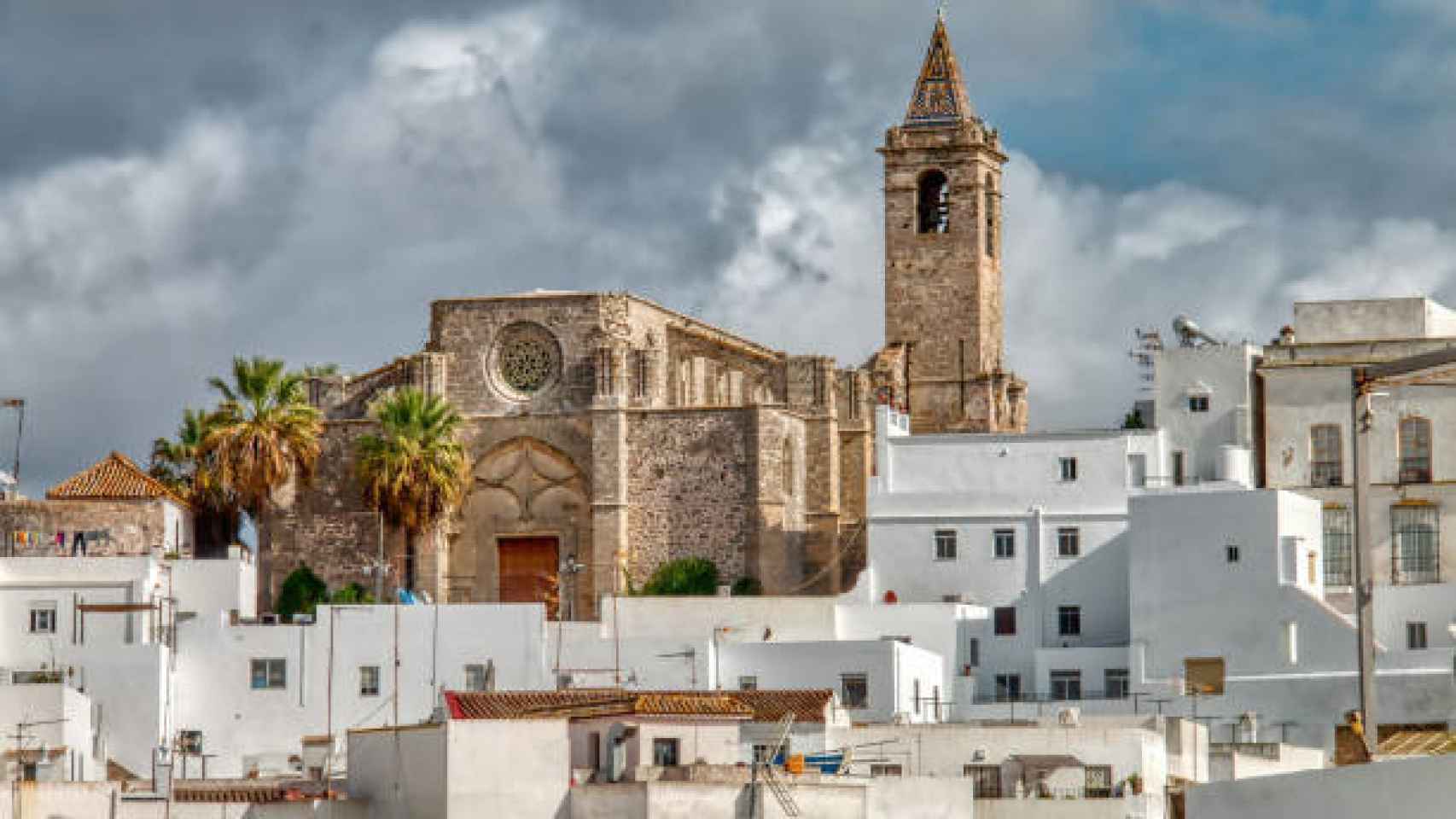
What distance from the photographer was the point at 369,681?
70562 millimetres

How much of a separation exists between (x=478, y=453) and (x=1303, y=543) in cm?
2024

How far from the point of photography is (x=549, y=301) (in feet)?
261

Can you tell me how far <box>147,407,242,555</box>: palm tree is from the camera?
7856 cm

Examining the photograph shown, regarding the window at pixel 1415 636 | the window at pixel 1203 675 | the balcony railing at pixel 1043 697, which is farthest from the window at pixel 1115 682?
the window at pixel 1415 636

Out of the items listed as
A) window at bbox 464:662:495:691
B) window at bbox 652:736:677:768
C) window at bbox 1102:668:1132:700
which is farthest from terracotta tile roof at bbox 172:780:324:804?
window at bbox 1102:668:1132:700

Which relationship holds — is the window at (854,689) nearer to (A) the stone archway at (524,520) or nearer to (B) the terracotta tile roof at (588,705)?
(B) the terracotta tile roof at (588,705)

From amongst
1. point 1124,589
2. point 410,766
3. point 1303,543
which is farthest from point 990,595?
point 410,766

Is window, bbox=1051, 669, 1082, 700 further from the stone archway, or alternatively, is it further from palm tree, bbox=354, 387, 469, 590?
palm tree, bbox=354, 387, 469, 590

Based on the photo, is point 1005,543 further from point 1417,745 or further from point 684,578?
point 1417,745

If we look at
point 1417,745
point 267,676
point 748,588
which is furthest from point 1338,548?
point 1417,745

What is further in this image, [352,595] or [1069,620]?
[352,595]

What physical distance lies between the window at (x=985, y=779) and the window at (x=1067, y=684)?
13.0 meters

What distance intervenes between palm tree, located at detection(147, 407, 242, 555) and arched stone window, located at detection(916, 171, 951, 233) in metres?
19.7

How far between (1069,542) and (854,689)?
7857 millimetres
